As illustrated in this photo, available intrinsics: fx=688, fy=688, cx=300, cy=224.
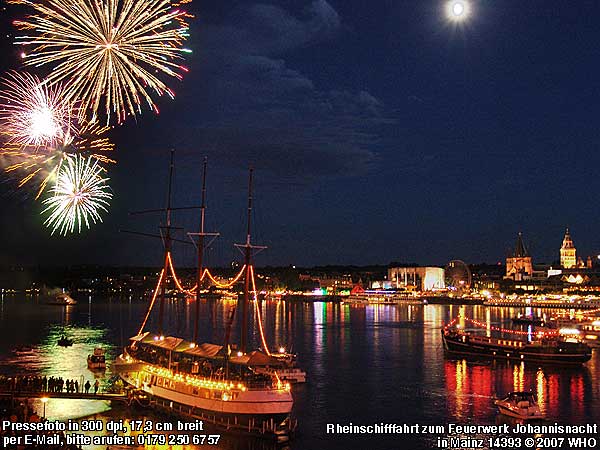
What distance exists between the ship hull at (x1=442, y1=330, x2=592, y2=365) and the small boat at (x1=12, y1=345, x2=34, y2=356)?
109 ft

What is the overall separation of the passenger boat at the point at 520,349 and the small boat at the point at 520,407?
61.4 feet

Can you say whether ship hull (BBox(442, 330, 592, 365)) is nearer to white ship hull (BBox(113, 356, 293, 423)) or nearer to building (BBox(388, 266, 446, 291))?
white ship hull (BBox(113, 356, 293, 423))

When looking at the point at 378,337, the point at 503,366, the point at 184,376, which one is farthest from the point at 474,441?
the point at 378,337

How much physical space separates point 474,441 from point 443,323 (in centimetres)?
6949

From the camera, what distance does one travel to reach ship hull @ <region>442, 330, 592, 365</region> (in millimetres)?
48188

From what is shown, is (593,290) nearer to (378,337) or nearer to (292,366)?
(378,337)

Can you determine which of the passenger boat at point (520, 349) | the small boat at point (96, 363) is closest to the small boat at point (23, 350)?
the small boat at point (96, 363)

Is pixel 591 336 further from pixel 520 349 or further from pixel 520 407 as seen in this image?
pixel 520 407

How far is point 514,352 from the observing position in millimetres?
51250

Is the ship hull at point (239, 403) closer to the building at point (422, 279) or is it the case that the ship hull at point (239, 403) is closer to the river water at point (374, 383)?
the river water at point (374, 383)

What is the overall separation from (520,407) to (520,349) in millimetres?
21559

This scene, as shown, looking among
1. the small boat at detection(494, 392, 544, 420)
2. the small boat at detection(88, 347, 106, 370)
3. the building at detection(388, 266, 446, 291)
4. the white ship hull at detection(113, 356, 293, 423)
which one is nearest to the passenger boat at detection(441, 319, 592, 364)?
the small boat at detection(494, 392, 544, 420)

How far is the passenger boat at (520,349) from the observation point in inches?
1905

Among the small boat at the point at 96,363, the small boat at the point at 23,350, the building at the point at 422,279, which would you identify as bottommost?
the small boat at the point at 23,350
